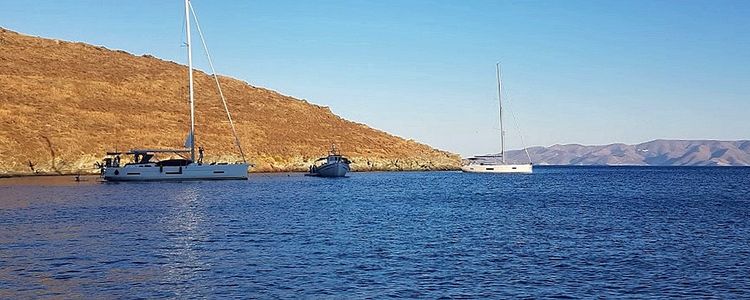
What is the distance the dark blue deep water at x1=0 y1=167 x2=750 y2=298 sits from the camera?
20250mm

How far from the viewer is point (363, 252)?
2716cm

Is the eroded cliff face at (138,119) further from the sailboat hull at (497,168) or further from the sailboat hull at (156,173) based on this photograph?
the sailboat hull at (156,173)

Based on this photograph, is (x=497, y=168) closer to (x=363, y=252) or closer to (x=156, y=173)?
(x=156, y=173)

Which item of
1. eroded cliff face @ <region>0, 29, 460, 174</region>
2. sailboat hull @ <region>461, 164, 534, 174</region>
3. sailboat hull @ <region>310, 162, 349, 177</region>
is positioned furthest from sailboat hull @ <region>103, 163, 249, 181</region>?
sailboat hull @ <region>461, 164, 534, 174</region>

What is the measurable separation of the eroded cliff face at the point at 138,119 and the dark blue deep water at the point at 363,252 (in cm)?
6558

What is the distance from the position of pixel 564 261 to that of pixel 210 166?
6571 centimetres

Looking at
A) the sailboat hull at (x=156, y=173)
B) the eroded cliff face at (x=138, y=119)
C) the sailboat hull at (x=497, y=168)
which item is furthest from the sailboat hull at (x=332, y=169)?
the sailboat hull at (x=497, y=168)

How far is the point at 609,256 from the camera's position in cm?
2661

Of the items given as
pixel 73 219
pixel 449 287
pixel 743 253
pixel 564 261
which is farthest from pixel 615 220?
pixel 73 219

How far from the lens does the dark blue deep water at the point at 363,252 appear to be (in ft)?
66.4

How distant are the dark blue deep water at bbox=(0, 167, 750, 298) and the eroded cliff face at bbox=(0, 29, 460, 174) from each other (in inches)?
2582

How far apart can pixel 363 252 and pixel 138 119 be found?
11286 centimetres

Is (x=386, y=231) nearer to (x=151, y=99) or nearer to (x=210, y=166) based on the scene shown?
(x=210, y=166)

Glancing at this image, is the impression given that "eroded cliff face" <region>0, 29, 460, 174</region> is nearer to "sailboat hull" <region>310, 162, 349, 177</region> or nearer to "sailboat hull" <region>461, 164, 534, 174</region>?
"sailboat hull" <region>461, 164, 534, 174</region>
